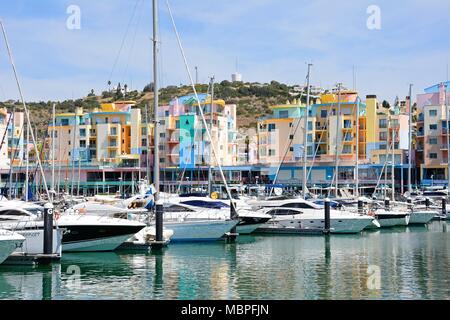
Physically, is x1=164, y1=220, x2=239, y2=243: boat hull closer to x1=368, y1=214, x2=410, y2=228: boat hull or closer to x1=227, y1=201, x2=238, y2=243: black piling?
x1=227, y1=201, x2=238, y2=243: black piling

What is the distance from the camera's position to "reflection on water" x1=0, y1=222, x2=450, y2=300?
24.4m

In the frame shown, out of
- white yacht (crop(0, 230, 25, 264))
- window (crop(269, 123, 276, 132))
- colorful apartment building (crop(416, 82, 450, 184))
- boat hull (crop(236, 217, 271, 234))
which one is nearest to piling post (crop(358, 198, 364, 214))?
boat hull (crop(236, 217, 271, 234))

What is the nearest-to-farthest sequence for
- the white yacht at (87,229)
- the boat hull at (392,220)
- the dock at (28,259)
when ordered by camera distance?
the dock at (28,259) < the white yacht at (87,229) < the boat hull at (392,220)

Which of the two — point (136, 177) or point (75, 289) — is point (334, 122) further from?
point (75, 289)

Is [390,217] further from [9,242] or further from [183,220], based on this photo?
[9,242]

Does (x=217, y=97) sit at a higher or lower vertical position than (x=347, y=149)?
higher

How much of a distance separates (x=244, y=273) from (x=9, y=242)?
365 inches

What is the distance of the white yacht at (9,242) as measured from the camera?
90.8 ft

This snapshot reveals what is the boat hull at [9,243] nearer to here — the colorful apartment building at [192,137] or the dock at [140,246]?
the dock at [140,246]

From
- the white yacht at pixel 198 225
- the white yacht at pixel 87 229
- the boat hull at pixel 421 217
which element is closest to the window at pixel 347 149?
the boat hull at pixel 421 217

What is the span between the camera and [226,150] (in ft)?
362

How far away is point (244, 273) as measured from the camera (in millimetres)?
29078

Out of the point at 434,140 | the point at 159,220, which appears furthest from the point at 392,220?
the point at 434,140

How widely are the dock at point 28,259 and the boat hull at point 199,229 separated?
10.5 meters
